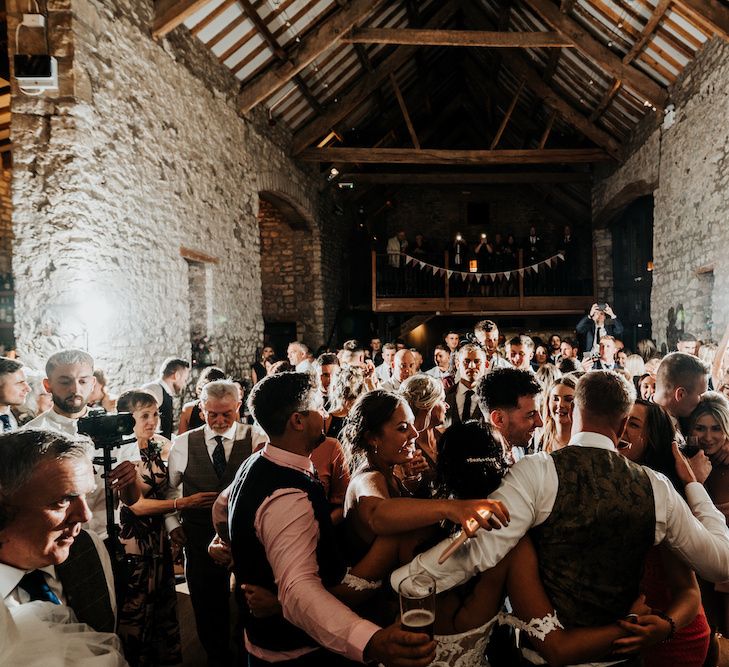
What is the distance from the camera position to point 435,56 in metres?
10.7

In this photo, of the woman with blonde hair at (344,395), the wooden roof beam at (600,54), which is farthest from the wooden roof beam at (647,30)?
the woman with blonde hair at (344,395)

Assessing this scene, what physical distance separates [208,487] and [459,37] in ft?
22.4

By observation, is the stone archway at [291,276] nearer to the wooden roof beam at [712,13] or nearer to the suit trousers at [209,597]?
the wooden roof beam at [712,13]

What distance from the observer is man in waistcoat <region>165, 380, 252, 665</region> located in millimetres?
2502

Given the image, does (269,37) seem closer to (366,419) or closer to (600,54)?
(600,54)

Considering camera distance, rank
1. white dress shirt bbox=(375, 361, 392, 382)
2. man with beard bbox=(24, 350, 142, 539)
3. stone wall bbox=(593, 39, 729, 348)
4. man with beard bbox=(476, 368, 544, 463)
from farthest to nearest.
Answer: stone wall bbox=(593, 39, 729, 348)
white dress shirt bbox=(375, 361, 392, 382)
man with beard bbox=(24, 350, 142, 539)
man with beard bbox=(476, 368, 544, 463)

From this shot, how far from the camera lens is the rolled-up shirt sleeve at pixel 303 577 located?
1.20m

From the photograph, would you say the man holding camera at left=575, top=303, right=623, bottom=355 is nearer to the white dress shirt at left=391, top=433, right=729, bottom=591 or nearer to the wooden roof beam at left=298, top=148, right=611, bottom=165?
the wooden roof beam at left=298, top=148, right=611, bottom=165

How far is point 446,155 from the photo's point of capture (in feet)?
30.7

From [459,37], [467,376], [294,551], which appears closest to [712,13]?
[459,37]

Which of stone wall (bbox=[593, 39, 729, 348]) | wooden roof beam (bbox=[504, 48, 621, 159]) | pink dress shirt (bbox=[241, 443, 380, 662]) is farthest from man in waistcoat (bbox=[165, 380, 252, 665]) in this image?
wooden roof beam (bbox=[504, 48, 621, 159])

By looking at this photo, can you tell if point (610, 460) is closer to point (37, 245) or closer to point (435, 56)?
point (37, 245)

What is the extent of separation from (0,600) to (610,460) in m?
1.48

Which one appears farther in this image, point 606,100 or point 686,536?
point 606,100
